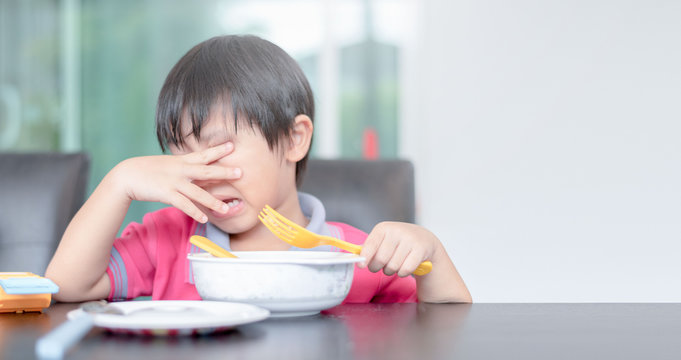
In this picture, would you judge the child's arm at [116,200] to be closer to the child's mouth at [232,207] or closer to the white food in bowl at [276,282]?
the child's mouth at [232,207]

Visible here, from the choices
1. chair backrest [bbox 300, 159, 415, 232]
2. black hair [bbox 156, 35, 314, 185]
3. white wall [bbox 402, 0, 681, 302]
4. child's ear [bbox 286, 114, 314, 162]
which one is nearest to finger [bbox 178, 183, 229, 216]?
black hair [bbox 156, 35, 314, 185]

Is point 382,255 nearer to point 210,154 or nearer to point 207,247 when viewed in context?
point 207,247

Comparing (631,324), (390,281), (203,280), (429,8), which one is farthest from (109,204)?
(429,8)

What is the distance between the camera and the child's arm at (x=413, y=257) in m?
0.82

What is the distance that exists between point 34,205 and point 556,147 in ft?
6.86

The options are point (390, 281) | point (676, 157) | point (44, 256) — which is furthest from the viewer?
point (676, 157)

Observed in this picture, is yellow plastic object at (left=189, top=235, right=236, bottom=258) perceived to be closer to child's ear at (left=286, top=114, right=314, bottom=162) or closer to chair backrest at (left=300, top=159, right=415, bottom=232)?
child's ear at (left=286, top=114, right=314, bottom=162)

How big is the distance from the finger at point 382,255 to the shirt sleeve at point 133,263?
18.3 inches

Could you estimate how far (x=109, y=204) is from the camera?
0.97 meters

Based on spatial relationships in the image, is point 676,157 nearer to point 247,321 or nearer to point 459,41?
point 459,41

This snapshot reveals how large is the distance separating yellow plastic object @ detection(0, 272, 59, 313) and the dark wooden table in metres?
0.02

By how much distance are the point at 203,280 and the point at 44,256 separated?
71 centimetres

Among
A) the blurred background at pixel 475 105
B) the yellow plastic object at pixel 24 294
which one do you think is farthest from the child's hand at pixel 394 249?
the blurred background at pixel 475 105

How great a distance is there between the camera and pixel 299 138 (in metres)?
1.17
